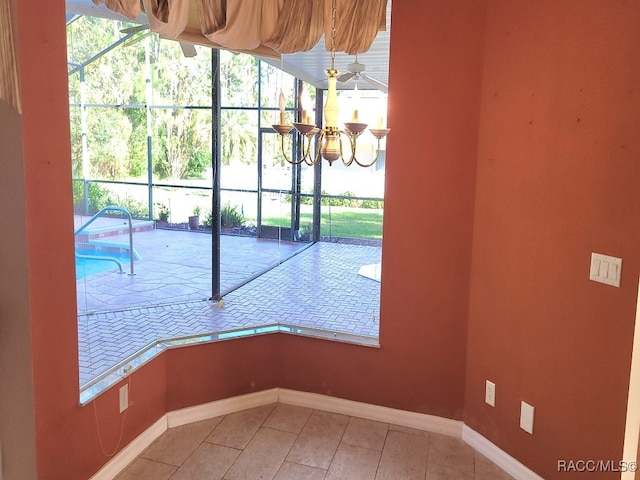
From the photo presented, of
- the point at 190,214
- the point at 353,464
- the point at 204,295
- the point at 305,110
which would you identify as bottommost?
the point at 353,464

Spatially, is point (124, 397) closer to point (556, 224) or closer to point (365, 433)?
point (365, 433)

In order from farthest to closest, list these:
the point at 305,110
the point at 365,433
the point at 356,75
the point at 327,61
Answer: the point at 327,61, the point at 356,75, the point at 365,433, the point at 305,110

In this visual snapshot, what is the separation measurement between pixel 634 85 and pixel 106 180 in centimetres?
263

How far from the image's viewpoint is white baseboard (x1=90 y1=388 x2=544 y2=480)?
2.38 meters

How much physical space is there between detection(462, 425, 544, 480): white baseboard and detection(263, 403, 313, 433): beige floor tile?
0.91 meters

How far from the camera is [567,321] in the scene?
2047mm

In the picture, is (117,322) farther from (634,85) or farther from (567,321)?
(634,85)

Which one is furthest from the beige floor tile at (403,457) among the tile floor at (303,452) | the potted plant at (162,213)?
the potted plant at (162,213)

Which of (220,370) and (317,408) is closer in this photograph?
(220,370)

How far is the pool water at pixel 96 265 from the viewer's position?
8.07ft

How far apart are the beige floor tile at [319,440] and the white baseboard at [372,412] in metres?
0.05

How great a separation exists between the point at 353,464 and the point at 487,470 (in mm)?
660

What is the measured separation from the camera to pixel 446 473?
241cm

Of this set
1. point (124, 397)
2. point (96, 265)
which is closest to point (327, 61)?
point (96, 265)
